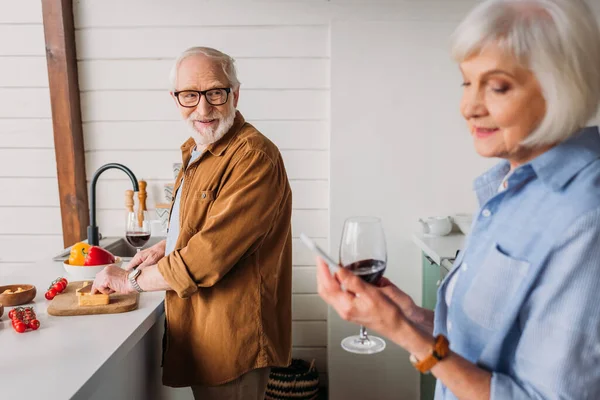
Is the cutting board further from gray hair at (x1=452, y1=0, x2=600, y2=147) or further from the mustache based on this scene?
gray hair at (x1=452, y1=0, x2=600, y2=147)

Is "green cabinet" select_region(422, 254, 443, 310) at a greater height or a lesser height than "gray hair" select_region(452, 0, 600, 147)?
lesser

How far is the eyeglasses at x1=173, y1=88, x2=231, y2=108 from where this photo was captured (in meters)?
1.83

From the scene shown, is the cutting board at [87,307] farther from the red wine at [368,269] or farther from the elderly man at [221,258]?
the red wine at [368,269]

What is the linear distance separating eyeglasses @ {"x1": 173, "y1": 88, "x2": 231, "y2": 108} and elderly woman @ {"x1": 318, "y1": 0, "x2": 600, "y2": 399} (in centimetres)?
104

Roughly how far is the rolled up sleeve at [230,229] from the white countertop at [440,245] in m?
0.96

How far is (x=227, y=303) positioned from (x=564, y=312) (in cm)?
113

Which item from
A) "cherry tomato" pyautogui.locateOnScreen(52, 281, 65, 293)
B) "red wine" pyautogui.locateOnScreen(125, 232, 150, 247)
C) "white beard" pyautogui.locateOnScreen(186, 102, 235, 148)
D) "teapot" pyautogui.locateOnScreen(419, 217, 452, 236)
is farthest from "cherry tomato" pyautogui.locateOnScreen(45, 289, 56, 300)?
"teapot" pyautogui.locateOnScreen(419, 217, 452, 236)

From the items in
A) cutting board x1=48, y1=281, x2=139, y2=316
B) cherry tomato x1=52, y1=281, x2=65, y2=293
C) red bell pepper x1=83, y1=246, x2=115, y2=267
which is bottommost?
cutting board x1=48, y1=281, x2=139, y2=316

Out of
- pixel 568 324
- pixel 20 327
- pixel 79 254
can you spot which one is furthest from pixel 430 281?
pixel 568 324

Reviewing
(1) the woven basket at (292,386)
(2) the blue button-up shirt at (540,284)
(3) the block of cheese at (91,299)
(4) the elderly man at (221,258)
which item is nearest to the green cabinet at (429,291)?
(1) the woven basket at (292,386)

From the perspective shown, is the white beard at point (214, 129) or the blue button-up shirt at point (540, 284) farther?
the white beard at point (214, 129)

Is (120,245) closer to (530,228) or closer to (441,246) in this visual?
(441,246)

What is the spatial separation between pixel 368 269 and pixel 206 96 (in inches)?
40.1

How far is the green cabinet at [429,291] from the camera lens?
2572 millimetres
